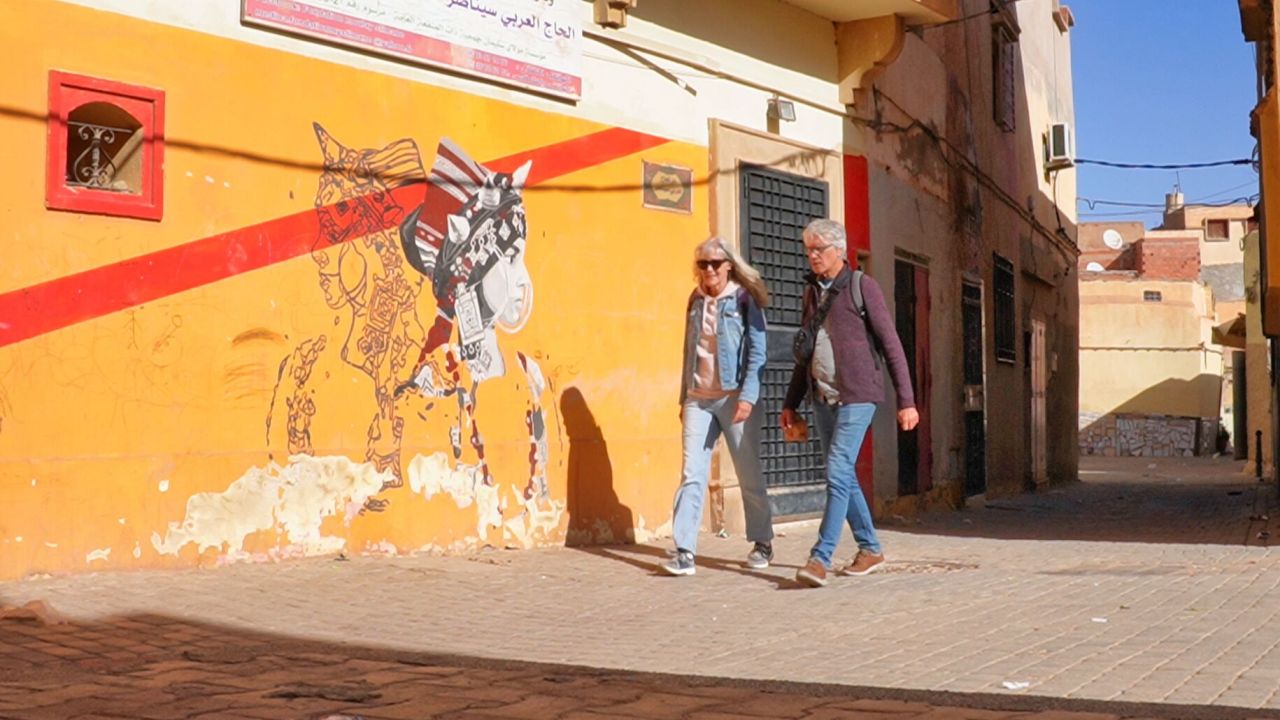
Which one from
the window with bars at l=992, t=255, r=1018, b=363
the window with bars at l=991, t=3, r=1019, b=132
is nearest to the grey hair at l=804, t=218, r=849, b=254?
the window with bars at l=992, t=255, r=1018, b=363

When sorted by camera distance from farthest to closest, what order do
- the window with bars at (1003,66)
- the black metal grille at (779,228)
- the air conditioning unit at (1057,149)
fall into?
the air conditioning unit at (1057,149)
the window with bars at (1003,66)
the black metal grille at (779,228)

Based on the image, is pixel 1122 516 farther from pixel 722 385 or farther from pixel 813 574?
pixel 813 574

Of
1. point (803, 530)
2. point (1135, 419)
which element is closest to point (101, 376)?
point (803, 530)

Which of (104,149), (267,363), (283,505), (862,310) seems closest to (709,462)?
(862,310)

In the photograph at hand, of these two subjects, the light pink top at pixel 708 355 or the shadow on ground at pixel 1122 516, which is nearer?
the light pink top at pixel 708 355

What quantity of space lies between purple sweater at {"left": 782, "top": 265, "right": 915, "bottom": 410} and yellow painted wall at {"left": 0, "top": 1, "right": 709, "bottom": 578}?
6.77 ft

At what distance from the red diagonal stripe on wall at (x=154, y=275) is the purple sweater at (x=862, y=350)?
99.2 inches

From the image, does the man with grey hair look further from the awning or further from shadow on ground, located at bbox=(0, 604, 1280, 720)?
the awning

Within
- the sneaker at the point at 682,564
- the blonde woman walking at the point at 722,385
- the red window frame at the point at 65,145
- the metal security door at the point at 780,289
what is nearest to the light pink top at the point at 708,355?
the blonde woman walking at the point at 722,385

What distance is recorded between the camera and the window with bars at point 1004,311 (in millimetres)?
18078

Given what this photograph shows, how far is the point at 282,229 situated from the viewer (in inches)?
305

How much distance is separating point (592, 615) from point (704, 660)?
1260 mm

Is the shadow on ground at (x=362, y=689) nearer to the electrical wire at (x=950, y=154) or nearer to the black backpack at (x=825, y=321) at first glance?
the black backpack at (x=825, y=321)

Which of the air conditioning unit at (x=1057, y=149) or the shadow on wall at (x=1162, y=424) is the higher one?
the air conditioning unit at (x=1057, y=149)
